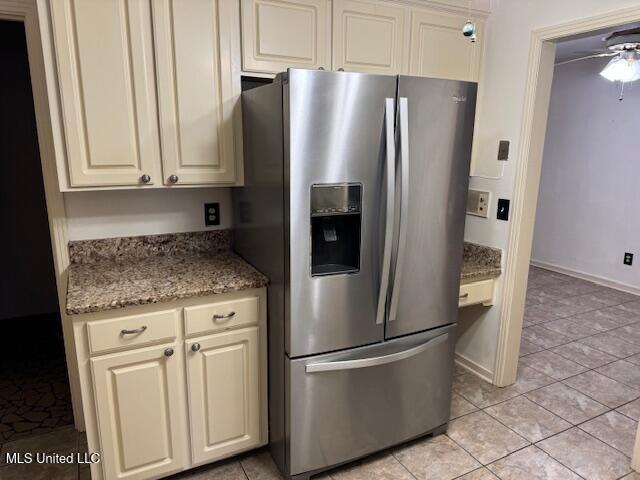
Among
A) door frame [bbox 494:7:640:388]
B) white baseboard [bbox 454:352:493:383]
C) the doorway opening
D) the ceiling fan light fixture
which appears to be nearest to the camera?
door frame [bbox 494:7:640:388]

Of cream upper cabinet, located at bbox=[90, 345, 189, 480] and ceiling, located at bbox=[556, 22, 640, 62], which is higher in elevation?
ceiling, located at bbox=[556, 22, 640, 62]

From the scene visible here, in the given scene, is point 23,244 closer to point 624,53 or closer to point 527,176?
point 527,176

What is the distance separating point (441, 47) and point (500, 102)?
0.45m

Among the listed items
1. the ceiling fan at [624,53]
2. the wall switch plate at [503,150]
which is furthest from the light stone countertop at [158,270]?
the ceiling fan at [624,53]

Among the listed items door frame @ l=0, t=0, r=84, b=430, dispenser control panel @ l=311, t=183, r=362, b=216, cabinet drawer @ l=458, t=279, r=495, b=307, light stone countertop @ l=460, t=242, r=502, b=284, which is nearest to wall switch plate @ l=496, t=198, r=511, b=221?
light stone countertop @ l=460, t=242, r=502, b=284

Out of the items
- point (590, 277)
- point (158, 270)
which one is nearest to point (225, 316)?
point (158, 270)

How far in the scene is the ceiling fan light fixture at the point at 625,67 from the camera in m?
3.29

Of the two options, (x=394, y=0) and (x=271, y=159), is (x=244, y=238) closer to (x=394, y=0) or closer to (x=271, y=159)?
(x=271, y=159)

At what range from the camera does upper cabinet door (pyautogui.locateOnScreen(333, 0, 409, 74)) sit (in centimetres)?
209

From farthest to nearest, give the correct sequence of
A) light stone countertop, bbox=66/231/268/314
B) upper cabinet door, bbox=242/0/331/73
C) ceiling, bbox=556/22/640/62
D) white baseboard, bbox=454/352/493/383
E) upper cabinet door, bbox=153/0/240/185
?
1. ceiling, bbox=556/22/640/62
2. white baseboard, bbox=454/352/493/383
3. upper cabinet door, bbox=242/0/331/73
4. upper cabinet door, bbox=153/0/240/185
5. light stone countertop, bbox=66/231/268/314

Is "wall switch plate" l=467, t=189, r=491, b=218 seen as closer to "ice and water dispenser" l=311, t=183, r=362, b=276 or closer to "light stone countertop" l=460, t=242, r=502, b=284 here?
"light stone countertop" l=460, t=242, r=502, b=284

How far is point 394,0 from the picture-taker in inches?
85.7

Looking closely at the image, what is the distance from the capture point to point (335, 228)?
1.78 metres

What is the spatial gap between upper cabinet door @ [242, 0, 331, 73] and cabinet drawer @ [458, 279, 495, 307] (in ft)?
4.63
